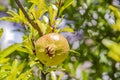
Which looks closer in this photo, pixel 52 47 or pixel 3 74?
pixel 52 47

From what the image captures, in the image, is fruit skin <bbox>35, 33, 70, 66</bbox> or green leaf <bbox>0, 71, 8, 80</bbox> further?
green leaf <bbox>0, 71, 8, 80</bbox>

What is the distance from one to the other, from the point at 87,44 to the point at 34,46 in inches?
38.0

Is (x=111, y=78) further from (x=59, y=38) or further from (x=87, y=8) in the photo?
(x=59, y=38)

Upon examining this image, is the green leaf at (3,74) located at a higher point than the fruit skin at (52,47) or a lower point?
higher

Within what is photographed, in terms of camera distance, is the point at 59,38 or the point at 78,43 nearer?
the point at 59,38

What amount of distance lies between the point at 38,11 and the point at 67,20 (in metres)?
1.02

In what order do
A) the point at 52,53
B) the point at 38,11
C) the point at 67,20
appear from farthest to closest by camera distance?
1. the point at 67,20
2. the point at 38,11
3. the point at 52,53

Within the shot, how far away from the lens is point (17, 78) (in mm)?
896

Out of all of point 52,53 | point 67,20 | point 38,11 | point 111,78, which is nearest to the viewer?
point 52,53

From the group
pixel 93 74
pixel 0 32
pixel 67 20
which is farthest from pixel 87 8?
pixel 0 32

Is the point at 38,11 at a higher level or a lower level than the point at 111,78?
lower

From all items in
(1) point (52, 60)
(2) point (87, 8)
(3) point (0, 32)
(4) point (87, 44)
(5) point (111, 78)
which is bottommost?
(1) point (52, 60)

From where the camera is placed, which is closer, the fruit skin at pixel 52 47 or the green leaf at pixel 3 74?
the fruit skin at pixel 52 47

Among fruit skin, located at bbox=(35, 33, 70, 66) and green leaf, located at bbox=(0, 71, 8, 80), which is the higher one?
green leaf, located at bbox=(0, 71, 8, 80)
